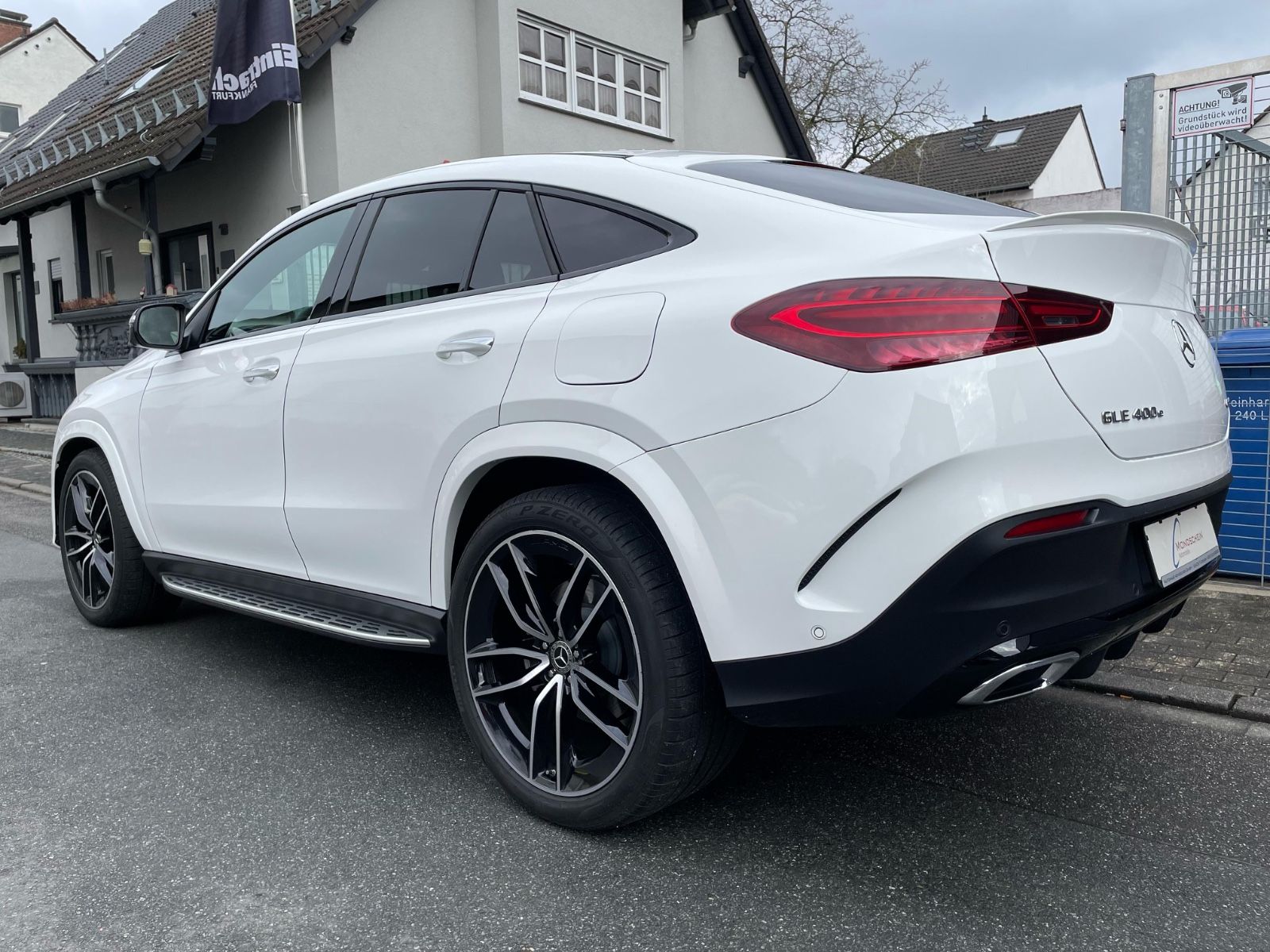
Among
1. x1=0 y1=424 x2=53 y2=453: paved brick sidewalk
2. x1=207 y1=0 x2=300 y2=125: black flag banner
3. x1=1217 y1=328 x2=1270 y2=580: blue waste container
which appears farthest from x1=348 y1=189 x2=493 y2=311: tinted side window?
x1=0 y1=424 x2=53 y2=453: paved brick sidewalk

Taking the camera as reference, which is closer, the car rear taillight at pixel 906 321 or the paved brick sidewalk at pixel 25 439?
the car rear taillight at pixel 906 321

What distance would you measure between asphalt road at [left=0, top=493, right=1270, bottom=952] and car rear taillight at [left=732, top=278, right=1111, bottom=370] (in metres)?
1.19

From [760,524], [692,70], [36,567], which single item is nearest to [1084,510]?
[760,524]

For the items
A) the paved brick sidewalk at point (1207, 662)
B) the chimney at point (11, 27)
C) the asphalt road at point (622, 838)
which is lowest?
the paved brick sidewalk at point (1207, 662)

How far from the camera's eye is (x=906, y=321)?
2055 millimetres

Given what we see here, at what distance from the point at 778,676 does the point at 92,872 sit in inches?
66.1

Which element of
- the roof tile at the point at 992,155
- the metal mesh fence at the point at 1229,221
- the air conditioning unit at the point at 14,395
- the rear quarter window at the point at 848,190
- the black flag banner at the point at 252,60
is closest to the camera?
the rear quarter window at the point at 848,190

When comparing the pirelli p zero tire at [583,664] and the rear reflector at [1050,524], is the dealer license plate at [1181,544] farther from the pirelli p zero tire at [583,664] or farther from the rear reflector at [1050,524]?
the pirelli p zero tire at [583,664]

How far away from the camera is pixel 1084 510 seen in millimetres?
2090

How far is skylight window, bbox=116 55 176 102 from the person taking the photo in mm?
16219

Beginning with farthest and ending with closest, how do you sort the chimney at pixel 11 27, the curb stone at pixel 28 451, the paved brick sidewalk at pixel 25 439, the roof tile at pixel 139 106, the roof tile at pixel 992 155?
the roof tile at pixel 992 155 < the chimney at pixel 11 27 < the paved brick sidewalk at pixel 25 439 < the curb stone at pixel 28 451 < the roof tile at pixel 139 106

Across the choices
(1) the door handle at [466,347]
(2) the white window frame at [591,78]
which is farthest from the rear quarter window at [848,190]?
(2) the white window frame at [591,78]

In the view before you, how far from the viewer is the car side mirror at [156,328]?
13.1 ft

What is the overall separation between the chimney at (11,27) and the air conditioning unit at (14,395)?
67.3 feet
